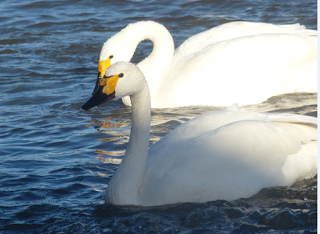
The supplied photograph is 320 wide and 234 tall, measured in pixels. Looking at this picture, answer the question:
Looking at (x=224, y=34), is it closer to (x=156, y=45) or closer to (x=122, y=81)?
(x=156, y=45)

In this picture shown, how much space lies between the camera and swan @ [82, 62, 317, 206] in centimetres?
432

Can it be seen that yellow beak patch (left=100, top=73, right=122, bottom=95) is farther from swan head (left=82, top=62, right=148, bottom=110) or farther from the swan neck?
the swan neck

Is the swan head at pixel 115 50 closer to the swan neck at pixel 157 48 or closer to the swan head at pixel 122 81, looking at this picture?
the swan neck at pixel 157 48

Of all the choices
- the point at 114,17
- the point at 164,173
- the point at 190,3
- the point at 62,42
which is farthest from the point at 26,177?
the point at 190,3

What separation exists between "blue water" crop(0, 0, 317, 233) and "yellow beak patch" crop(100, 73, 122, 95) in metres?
1.02

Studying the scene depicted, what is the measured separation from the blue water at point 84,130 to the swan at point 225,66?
193mm

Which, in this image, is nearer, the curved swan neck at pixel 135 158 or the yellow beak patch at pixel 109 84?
the yellow beak patch at pixel 109 84

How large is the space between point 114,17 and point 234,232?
1033 cm

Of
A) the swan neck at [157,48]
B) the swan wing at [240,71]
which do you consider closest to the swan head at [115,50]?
the swan neck at [157,48]

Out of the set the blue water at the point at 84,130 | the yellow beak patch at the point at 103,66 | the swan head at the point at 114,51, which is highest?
the swan head at the point at 114,51

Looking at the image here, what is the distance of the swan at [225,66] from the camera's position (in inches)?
285

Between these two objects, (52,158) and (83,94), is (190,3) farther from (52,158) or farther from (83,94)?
(52,158)

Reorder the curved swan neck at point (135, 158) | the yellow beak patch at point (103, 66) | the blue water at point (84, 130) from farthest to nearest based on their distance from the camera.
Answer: the yellow beak patch at point (103, 66) < the curved swan neck at point (135, 158) < the blue water at point (84, 130)

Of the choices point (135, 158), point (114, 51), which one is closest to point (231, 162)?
point (135, 158)
